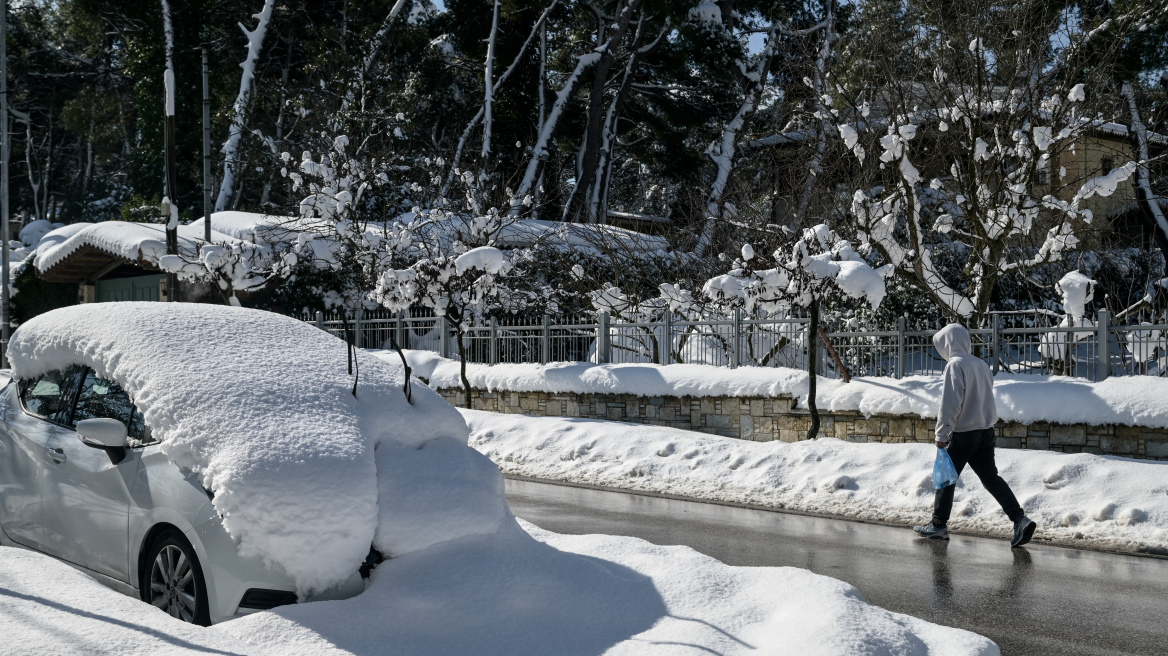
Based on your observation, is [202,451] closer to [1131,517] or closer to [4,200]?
[1131,517]

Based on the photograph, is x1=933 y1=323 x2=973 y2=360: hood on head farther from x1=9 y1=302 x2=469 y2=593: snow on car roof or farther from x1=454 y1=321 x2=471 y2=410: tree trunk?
x1=454 y1=321 x2=471 y2=410: tree trunk

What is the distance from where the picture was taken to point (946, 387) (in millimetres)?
8789

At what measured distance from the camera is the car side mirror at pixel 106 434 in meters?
5.32

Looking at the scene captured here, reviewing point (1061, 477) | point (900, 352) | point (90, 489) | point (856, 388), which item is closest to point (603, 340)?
point (856, 388)

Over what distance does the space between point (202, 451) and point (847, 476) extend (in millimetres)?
8204

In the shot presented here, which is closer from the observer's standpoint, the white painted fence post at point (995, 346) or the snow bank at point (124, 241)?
the white painted fence post at point (995, 346)

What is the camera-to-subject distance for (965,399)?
884 cm

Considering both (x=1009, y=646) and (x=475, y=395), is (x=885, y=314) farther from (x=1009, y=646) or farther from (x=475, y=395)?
(x=1009, y=646)

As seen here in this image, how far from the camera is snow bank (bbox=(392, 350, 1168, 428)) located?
11383 millimetres

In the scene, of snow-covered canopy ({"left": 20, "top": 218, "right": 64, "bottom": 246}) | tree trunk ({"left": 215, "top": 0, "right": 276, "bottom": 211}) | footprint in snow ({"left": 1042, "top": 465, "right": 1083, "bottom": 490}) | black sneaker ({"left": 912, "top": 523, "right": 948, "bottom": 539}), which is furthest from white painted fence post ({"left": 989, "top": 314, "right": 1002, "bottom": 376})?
snow-covered canopy ({"left": 20, "top": 218, "right": 64, "bottom": 246})

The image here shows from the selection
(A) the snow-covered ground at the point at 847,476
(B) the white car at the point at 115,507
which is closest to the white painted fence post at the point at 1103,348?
(A) the snow-covered ground at the point at 847,476

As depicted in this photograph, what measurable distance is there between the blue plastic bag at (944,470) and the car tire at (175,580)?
6.31 metres

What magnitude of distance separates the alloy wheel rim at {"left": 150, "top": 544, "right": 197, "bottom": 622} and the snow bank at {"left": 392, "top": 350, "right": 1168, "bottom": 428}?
31.8ft

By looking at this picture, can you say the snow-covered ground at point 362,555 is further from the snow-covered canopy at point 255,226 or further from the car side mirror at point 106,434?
the snow-covered canopy at point 255,226
